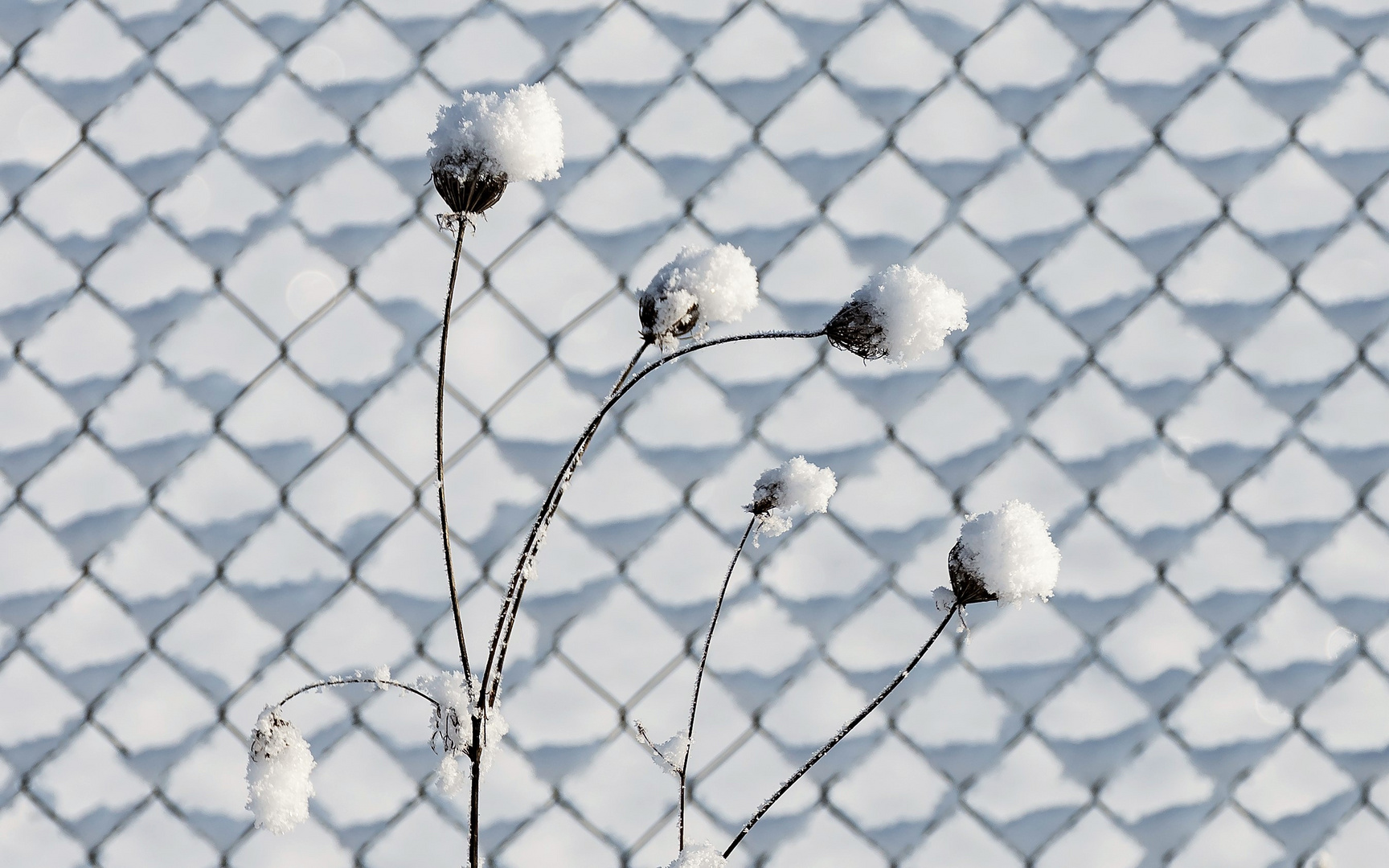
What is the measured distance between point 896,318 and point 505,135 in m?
0.20

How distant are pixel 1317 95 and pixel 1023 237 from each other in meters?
0.27

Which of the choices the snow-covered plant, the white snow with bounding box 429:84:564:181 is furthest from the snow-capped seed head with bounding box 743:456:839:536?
the white snow with bounding box 429:84:564:181

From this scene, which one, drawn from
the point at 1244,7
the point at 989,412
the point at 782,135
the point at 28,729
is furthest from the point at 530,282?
the point at 1244,7

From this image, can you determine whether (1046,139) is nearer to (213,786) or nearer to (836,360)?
(836,360)

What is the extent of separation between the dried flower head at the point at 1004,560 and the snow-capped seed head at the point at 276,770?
1.12 feet

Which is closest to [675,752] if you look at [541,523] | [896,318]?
[541,523]

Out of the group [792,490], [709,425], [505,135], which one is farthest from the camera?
[709,425]

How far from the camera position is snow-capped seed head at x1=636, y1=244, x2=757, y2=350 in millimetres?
476

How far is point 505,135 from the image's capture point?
18.8 inches

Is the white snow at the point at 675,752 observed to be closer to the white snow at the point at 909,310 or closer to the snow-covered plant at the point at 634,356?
the snow-covered plant at the point at 634,356

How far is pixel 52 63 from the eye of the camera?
29.9 inches

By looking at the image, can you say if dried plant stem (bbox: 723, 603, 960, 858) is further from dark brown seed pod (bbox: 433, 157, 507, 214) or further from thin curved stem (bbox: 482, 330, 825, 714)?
dark brown seed pod (bbox: 433, 157, 507, 214)

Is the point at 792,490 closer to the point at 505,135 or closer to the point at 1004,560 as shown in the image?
the point at 1004,560

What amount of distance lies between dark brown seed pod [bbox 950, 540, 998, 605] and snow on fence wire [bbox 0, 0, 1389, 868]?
26cm
